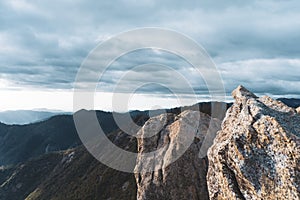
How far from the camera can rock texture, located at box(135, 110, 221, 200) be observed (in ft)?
137

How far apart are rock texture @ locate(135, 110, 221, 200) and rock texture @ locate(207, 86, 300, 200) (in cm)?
1905

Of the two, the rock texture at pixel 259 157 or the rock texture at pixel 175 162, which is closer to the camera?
the rock texture at pixel 259 157

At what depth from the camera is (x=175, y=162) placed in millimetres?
43000

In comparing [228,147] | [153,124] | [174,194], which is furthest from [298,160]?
[153,124]

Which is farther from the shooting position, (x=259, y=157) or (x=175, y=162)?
(x=175, y=162)

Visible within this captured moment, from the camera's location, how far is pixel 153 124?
1992 inches

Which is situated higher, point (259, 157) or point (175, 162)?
point (259, 157)

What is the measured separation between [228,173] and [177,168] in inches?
851

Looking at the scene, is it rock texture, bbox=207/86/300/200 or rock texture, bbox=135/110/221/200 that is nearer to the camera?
rock texture, bbox=207/86/300/200

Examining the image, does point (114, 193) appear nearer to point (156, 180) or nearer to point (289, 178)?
point (156, 180)

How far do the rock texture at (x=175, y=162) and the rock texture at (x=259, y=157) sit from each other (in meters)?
19.1

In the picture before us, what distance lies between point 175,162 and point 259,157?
78.4 feet

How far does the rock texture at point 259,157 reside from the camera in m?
18.5

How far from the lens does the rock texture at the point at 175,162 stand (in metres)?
41.8
